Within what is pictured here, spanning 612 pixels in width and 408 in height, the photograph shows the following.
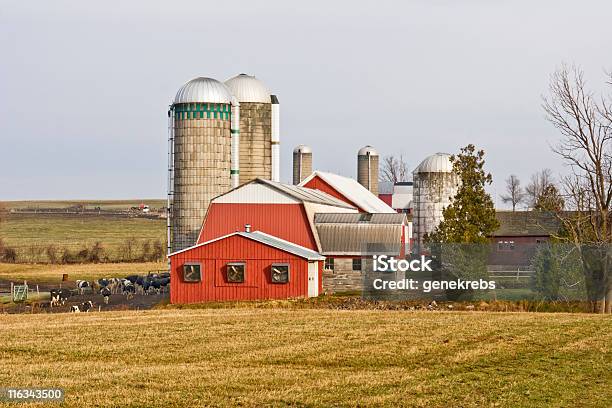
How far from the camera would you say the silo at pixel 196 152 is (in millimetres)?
56281

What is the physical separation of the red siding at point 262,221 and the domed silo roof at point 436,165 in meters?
21.9

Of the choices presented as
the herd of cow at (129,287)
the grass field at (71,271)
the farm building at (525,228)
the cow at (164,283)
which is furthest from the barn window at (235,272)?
the farm building at (525,228)

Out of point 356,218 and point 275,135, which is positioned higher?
point 275,135

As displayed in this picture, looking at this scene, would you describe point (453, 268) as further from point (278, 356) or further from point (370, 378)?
point (370, 378)

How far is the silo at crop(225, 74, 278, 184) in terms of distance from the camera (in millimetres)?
61250

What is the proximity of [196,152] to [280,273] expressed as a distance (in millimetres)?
10566

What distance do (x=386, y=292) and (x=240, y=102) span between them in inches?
846

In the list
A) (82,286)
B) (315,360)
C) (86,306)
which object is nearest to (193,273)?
(86,306)

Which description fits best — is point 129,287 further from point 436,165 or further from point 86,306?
point 436,165

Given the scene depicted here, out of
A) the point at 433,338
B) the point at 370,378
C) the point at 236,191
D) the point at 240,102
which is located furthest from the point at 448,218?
the point at 370,378

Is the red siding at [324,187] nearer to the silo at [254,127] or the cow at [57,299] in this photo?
the silo at [254,127]

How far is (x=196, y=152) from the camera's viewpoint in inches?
2215

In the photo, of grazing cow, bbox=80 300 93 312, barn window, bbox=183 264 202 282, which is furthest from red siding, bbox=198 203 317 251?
grazing cow, bbox=80 300 93 312

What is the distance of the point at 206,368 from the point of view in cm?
2211
